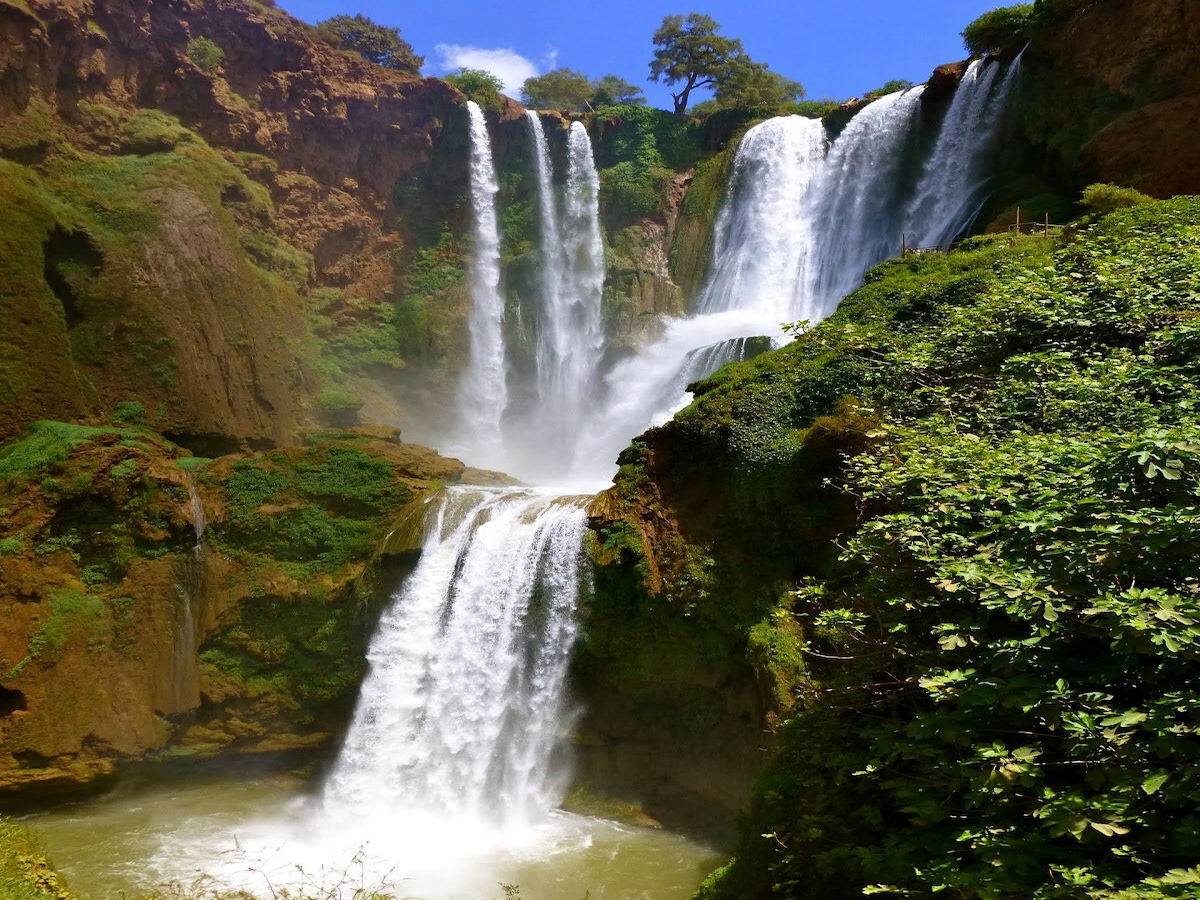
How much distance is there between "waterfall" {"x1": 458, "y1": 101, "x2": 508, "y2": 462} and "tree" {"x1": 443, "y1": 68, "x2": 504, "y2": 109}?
0.66 meters

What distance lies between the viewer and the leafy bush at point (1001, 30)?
69.6 feet

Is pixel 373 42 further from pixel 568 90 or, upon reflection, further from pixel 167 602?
pixel 167 602

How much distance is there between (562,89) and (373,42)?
10.9 m

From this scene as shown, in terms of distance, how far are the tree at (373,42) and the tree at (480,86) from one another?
5.73 meters

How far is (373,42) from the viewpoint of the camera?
3900 cm

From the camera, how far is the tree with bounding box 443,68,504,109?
3381 centimetres

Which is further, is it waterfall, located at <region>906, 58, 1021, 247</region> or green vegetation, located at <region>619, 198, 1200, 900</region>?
waterfall, located at <region>906, 58, 1021, 247</region>

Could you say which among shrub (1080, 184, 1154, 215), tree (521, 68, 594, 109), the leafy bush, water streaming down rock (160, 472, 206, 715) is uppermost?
tree (521, 68, 594, 109)

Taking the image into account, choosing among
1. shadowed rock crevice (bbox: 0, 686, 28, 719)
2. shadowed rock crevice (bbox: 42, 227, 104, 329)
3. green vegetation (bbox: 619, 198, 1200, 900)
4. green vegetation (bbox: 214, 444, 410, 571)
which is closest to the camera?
green vegetation (bbox: 619, 198, 1200, 900)

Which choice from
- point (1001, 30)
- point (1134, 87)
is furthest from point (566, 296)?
point (1134, 87)

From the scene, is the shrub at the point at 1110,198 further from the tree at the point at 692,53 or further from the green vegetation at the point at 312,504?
the tree at the point at 692,53

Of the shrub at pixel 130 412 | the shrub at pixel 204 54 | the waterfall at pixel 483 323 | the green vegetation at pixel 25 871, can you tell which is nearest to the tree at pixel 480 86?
the waterfall at pixel 483 323

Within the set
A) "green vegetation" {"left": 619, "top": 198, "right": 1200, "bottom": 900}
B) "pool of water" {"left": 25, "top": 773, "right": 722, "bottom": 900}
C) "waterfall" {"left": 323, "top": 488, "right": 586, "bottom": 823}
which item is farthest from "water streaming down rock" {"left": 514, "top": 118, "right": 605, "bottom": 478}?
"green vegetation" {"left": 619, "top": 198, "right": 1200, "bottom": 900}

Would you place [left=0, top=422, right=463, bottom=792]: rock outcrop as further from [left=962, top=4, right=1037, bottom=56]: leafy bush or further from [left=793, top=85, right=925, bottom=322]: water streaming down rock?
[left=962, top=4, right=1037, bottom=56]: leafy bush
